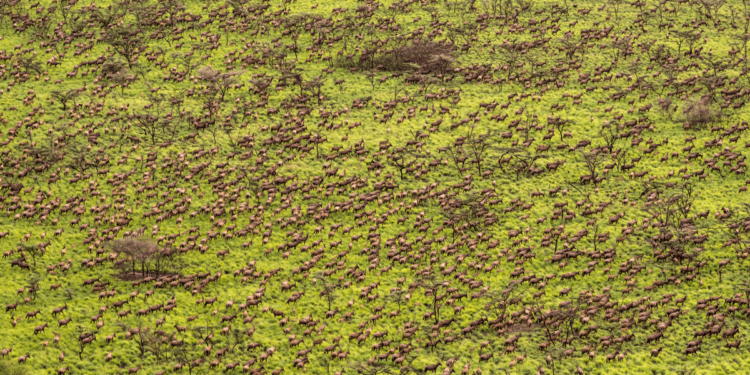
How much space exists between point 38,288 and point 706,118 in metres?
48.3

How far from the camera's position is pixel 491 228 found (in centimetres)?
4634

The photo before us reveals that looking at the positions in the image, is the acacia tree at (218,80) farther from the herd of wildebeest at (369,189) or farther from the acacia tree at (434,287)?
the acacia tree at (434,287)

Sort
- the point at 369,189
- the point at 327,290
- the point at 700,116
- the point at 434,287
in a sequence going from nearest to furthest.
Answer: the point at 434,287
the point at 327,290
the point at 369,189
the point at 700,116

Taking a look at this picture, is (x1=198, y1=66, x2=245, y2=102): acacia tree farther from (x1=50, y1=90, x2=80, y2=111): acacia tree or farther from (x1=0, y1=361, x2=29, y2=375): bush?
(x1=0, y1=361, x2=29, y2=375): bush

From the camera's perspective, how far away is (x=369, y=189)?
1965 inches

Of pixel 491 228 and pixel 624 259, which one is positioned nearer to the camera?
pixel 624 259

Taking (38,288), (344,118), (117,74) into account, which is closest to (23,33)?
(117,74)

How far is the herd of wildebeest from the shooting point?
37719mm

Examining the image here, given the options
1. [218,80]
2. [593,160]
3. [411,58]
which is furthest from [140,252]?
[411,58]

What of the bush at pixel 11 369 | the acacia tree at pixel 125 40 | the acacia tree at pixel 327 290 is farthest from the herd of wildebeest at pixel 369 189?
the acacia tree at pixel 327 290

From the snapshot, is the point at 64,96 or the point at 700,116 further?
the point at 64,96

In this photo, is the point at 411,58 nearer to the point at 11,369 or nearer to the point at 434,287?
the point at 434,287

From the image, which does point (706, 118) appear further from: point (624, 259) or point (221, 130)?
point (221, 130)

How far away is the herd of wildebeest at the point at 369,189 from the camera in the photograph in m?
37.7
